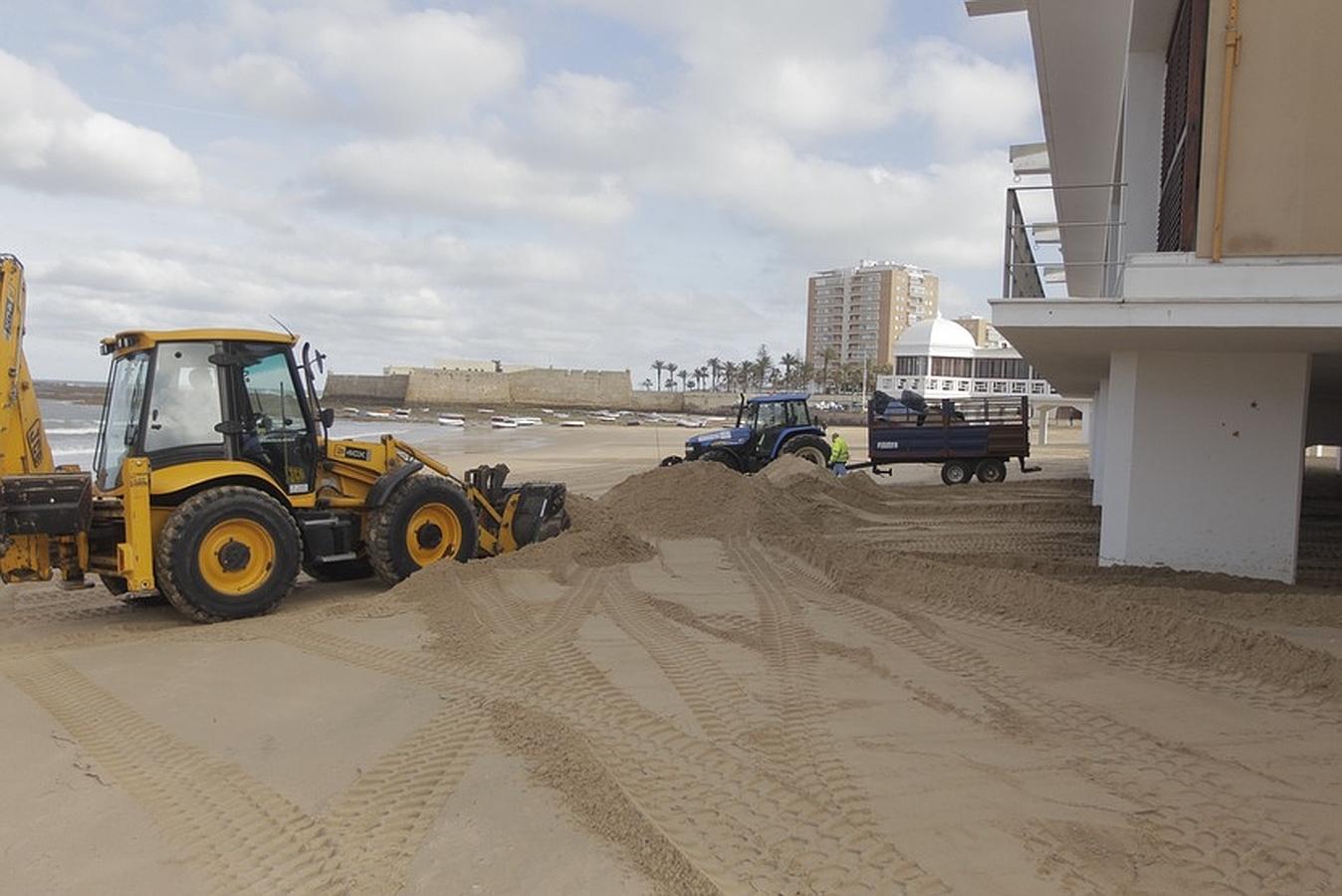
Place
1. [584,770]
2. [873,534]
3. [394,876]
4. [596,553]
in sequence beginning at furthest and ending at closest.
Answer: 1. [873,534]
2. [596,553]
3. [584,770]
4. [394,876]

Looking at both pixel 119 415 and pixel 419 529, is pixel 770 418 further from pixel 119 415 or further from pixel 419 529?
pixel 119 415

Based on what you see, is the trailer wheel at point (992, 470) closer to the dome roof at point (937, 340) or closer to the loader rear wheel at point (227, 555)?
the loader rear wheel at point (227, 555)

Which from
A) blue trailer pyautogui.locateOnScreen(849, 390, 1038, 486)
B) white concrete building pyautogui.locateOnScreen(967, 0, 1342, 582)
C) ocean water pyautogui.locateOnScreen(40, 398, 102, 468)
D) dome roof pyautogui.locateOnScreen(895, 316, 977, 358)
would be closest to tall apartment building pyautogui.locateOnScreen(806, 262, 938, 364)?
dome roof pyautogui.locateOnScreen(895, 316, 977, 358)

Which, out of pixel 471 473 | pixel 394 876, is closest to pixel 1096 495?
pixel 471 473

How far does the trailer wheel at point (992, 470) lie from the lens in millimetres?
22906

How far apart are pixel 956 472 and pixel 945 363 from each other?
56326 millimetres

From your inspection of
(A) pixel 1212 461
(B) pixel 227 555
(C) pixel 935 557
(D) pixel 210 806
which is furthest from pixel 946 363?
(D) pixel 210 806

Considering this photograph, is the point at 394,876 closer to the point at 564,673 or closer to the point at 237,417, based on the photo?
the point at 564,673

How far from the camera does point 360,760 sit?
15.5 feet

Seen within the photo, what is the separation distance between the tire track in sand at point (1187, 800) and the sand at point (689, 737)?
0.05ft

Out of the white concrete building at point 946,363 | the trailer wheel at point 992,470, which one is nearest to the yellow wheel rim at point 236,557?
the trailer wheel at point 992,470

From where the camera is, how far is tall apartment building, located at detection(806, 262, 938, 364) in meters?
153

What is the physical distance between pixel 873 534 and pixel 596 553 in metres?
4.86

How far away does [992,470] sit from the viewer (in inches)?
905
